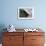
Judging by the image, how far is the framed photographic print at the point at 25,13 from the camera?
159 inches

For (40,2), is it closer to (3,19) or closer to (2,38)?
(3,19)

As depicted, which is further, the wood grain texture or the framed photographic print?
the framed photographic print

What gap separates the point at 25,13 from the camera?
159 inches

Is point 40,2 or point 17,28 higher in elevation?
point 40,2

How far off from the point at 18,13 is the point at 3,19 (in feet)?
1.71

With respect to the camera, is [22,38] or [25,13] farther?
[25,13]

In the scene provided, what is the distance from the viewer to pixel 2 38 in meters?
3.60

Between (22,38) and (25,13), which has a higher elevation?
(25,13)

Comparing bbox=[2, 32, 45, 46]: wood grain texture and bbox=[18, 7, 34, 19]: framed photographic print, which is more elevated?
bbox=[18, 7, 34, 19]: framed photographic print

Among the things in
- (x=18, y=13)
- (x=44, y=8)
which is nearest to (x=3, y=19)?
(x=18, y=13)

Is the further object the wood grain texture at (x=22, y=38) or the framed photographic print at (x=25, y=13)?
the framed photographic print at (x=25, y=13)

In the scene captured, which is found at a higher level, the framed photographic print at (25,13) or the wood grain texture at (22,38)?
the framed photographic print at (25,13)

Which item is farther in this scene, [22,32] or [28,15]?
[28,15]

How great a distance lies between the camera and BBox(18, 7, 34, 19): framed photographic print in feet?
13.2
